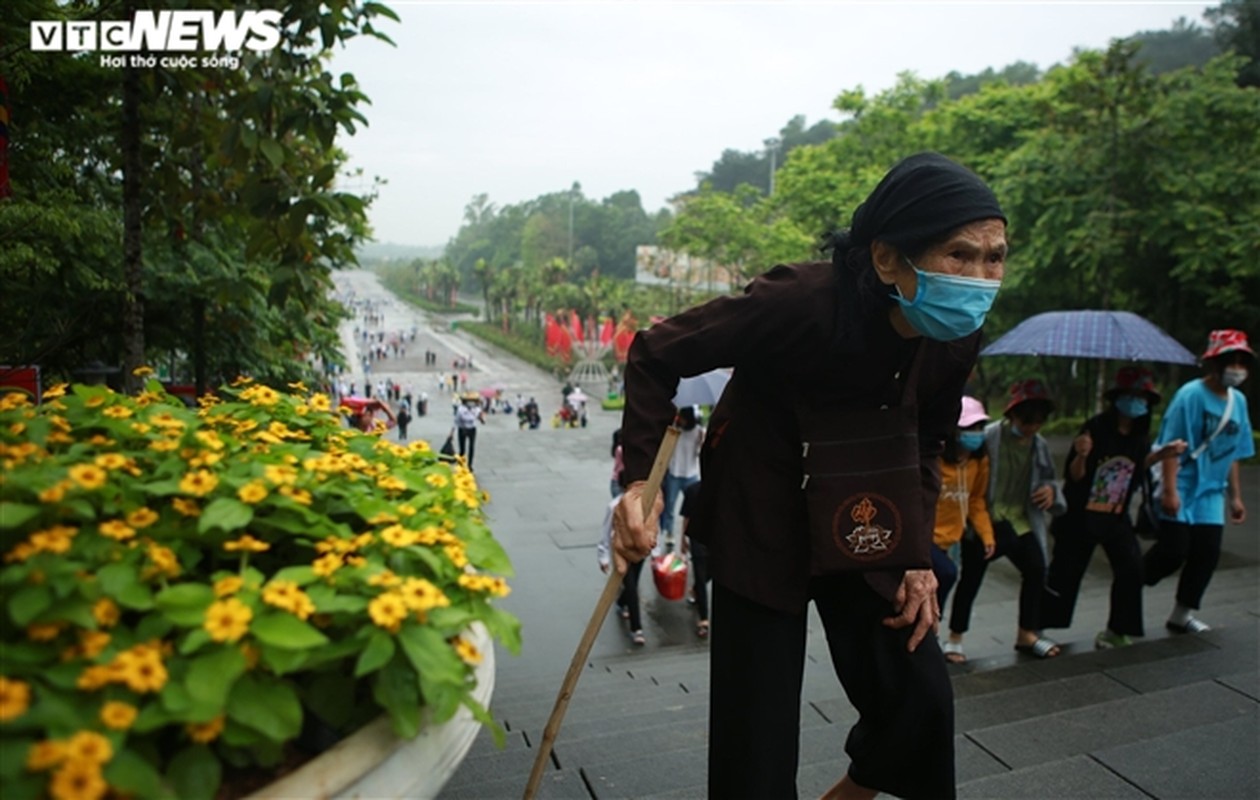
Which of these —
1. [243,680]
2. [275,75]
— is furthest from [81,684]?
[275,75]

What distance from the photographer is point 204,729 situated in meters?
1.15

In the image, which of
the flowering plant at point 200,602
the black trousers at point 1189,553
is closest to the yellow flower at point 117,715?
the flowering plant at point 200,602

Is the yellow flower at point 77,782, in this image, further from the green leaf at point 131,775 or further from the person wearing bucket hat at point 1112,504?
the person wearing bucket hat at point 1112,504

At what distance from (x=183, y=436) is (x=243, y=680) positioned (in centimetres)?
59

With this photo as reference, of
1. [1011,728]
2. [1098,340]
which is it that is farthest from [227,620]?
[1098,340]

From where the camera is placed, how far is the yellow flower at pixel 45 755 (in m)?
1.00

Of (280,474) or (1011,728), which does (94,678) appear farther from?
(1011,728)

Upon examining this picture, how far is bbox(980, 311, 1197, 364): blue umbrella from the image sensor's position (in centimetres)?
616

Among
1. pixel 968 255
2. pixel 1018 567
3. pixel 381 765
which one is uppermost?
pixel 968 255

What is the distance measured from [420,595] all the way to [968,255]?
150 cm

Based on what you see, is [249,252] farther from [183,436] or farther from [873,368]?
[873,368]

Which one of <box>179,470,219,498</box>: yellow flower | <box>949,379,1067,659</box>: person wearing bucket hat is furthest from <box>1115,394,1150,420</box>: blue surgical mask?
<box>179,470,219,498</box>: yellow flower

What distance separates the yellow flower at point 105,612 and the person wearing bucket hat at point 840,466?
1.18m

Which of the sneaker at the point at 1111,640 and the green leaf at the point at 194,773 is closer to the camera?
the green leaf at the point at 194,773
